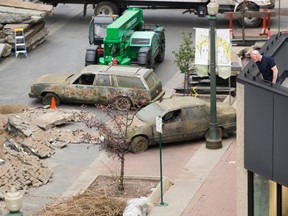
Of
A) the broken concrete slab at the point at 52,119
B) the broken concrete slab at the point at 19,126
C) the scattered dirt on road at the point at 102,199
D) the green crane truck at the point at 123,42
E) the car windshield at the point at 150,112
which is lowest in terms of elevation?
the scattered dirt on road at the point at 102,199

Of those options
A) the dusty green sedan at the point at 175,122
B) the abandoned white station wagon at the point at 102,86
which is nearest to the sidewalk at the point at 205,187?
the dusty green sedan at the point at 175,122

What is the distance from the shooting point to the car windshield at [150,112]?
30.8 m

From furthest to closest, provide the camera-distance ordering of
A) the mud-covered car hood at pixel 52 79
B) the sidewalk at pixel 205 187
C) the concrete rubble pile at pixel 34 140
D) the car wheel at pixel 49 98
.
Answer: the mud-covered car hood at pixel 52 79 < the car wheel at pixel 49 98 < the concrete rubble pile at pixel 34 140 < the sidewalk at pixel 205 187

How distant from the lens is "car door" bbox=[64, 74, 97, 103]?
34.2 metres

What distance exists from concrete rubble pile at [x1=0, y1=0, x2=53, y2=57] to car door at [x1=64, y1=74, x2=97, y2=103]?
662 cm

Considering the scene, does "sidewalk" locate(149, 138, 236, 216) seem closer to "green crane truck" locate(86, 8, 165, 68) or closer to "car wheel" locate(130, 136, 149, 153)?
"car wheel" locate(130, 136, 149, 153)

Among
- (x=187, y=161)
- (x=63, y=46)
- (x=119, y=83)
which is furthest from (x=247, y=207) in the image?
(x=63, y=46)

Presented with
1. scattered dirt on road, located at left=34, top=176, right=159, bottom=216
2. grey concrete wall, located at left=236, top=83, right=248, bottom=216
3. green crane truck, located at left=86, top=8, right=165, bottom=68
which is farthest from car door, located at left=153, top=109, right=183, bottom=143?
grey concrete wall, located at left=236, top=83, right=248, bottom=216

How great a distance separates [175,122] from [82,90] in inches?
182

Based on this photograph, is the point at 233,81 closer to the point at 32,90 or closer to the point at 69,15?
the point at 32,90

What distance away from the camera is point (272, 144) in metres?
20.8

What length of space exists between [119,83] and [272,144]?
13.7 m

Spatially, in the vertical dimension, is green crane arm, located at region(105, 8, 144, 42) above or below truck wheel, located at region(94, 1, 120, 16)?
above

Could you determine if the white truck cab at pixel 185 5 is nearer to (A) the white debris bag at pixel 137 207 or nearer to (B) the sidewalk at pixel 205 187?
(B) the sidewalk at pixel 205 187
